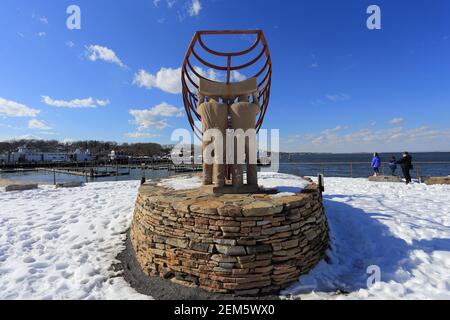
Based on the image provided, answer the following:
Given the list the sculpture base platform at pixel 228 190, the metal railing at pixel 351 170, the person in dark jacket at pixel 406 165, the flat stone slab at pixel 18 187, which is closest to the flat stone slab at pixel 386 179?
the person in dark jacket at pixel 406 165

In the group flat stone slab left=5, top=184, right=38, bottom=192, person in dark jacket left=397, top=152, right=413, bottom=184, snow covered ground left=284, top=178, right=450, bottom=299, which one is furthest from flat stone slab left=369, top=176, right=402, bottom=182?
flat stone slab left=5, top=184, right=38, bottom=192

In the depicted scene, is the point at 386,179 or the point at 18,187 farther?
the point at 386,179

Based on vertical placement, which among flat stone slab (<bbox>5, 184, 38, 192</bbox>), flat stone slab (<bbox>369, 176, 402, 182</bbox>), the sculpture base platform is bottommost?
flat stone slab (<bbox>5, 184, 38, 192</bbox>)

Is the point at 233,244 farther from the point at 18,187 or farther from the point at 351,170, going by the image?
the point at 351,170

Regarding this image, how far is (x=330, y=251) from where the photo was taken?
505cm

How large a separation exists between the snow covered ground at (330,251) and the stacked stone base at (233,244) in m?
0.44

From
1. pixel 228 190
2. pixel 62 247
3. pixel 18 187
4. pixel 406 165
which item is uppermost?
pixel 406 165

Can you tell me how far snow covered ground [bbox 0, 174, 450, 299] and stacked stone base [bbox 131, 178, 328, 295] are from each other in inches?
17.2

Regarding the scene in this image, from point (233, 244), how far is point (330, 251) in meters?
2.56

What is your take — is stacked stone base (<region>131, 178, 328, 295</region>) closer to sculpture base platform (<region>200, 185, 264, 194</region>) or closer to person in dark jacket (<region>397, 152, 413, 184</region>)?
sculpture base platform (<region>200, 185, 264, 194</region>)

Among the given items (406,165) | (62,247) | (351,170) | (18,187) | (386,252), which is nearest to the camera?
(386,252)

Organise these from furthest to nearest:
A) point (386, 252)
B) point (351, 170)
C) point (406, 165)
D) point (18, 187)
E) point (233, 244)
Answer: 1. point (351, 170)
2. point (406, 165)
3. point (18, 187)
4. point (386, 252)
5. point (233, 244)

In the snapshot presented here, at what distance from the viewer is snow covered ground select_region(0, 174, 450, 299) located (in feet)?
12.6

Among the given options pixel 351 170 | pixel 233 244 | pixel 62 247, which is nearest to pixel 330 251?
pixel 233 244
